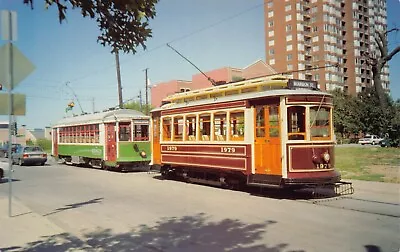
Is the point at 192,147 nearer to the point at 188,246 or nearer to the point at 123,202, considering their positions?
the point at 123,202

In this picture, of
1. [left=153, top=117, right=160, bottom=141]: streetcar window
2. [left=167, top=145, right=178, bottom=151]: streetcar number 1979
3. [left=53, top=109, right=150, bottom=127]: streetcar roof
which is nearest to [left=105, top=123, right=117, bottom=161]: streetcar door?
[left=53, top=109, right=150, bottom=127]: streetcar roof

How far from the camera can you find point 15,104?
25.3 ft

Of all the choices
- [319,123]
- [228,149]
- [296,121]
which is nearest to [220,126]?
[228,149]

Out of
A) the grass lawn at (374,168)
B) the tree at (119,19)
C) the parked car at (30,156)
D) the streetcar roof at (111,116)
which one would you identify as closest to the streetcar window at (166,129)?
the streetcar roof at (111,116)

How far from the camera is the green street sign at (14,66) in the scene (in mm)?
7488

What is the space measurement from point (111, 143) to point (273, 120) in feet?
40.2

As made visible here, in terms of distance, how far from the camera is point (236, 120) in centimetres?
1251

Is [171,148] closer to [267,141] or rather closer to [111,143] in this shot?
[267,141]

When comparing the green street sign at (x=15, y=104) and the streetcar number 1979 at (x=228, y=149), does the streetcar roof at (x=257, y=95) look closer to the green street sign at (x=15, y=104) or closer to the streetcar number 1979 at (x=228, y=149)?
the streetcar number 1979 at (x=228, y=149)

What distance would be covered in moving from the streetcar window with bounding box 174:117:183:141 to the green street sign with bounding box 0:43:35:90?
8.00 meters

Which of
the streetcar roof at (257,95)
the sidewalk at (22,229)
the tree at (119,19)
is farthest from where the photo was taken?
the streetcar roof at (257,95)

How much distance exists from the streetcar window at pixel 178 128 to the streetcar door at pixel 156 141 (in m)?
1.52

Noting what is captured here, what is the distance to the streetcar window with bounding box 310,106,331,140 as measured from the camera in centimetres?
1097

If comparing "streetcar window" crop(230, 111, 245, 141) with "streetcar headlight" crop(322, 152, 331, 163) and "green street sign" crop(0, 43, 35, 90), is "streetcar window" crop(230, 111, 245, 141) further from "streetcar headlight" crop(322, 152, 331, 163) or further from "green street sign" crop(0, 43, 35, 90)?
"green street sign" crop(0, 43, 35, 90)
